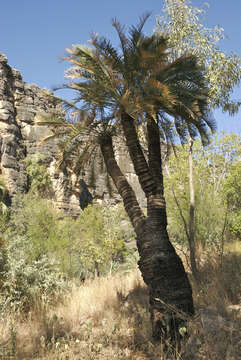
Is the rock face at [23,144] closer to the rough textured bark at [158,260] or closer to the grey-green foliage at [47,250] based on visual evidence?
the grey-green foliage at [47,250]

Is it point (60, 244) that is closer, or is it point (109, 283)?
point (109, 283)

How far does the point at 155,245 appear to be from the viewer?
632 centimetres

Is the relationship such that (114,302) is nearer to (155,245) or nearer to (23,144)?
(155,245)

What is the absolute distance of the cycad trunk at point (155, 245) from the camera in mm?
5809

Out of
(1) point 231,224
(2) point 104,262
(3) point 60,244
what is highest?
(1) point 231,224

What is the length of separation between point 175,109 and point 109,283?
6208 millimetres

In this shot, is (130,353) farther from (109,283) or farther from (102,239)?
(102,239)

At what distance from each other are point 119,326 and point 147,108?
454 cm

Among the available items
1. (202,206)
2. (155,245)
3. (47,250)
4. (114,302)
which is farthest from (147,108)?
(47,250)

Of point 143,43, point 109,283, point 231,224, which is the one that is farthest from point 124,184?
point 231,224

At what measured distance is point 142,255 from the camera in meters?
6.43

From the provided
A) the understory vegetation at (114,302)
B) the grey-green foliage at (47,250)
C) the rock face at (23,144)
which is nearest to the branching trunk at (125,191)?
the understory vegetation at (114,302)

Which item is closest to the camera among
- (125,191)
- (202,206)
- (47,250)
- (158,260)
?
(158,260)


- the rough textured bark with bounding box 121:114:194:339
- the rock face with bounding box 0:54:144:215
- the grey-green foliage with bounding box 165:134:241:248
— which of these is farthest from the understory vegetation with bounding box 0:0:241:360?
the rock face with bounding box 0:54:144:215
